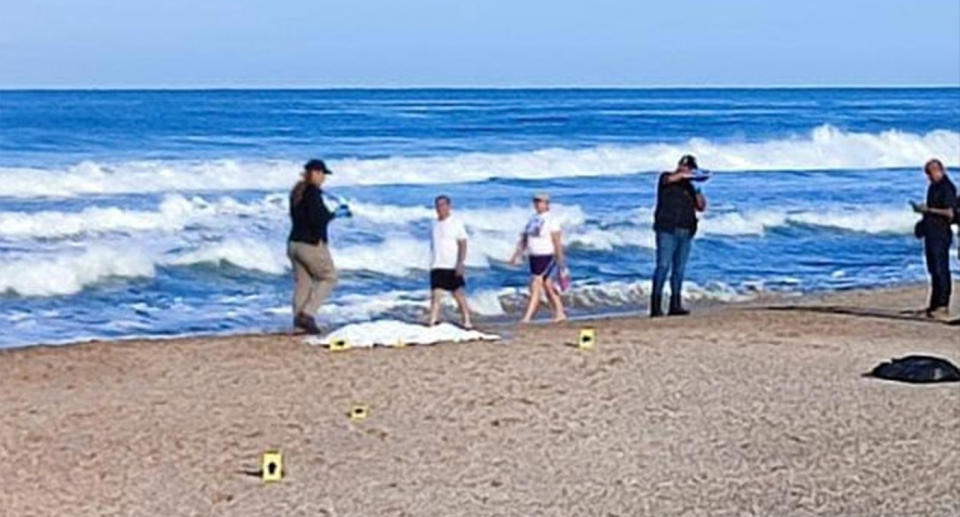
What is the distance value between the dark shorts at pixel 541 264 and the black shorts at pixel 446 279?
867 millimetres

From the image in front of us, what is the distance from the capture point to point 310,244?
16188mm

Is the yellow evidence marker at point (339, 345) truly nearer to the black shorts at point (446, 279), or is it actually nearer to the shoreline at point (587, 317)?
the shoreline at point (587, 317)

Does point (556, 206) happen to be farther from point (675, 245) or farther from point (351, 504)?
point (351, 504)

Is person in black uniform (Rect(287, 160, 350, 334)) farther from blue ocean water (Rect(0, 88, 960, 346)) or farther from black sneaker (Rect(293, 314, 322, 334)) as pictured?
blue ocean water (Rect(0, 88, 960, 346))

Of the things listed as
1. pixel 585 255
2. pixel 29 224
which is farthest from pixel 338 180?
pixel 585 255

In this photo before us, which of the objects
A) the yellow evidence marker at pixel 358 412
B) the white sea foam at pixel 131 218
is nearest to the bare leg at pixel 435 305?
the yellow evidence marker at pixel 358 412

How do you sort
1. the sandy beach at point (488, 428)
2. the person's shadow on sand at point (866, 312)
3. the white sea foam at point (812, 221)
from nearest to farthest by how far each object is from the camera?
the sandy beach at point (488, 428), the person's shadow on sand at point (866, 312), the white sea foam at point (812, 221)

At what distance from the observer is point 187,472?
10750mm

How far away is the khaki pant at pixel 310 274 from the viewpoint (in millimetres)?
16234

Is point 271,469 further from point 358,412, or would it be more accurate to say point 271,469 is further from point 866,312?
point 866,312

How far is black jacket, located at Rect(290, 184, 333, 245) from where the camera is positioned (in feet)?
52.7

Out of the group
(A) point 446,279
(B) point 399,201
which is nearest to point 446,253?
(A) point 446,279

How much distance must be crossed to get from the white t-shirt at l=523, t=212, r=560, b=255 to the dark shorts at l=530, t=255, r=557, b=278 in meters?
0.05

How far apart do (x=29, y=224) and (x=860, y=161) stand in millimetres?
33154
